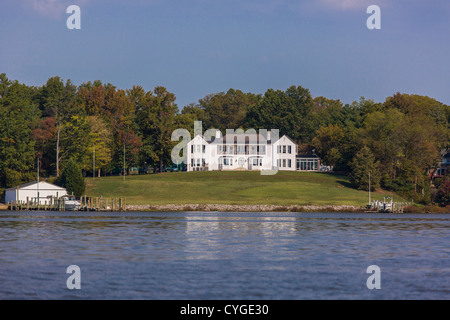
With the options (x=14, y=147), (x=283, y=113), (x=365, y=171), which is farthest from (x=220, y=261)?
(x=283, y=113)

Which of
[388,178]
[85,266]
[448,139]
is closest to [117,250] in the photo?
[85,266]

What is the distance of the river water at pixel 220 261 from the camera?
2712 centimetres

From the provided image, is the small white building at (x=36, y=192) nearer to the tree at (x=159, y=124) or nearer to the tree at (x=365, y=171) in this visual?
the tree at (x=159, y=124)

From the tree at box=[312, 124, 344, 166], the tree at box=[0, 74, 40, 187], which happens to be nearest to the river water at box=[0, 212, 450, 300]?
the tree at box=[0, 74, 40, 187]

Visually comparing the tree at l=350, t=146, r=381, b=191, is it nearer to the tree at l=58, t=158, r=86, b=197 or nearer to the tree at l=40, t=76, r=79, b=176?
the tree at l=58, t=158, r=86, b=197

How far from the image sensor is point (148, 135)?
147m

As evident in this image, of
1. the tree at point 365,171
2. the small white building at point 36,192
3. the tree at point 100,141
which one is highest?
the tree at point 100,141

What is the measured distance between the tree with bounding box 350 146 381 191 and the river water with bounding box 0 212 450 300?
155 ft

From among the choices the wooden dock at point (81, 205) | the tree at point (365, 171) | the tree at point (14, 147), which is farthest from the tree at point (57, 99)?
the tree at point (365, 171)

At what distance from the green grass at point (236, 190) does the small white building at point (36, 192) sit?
18.3 ft
